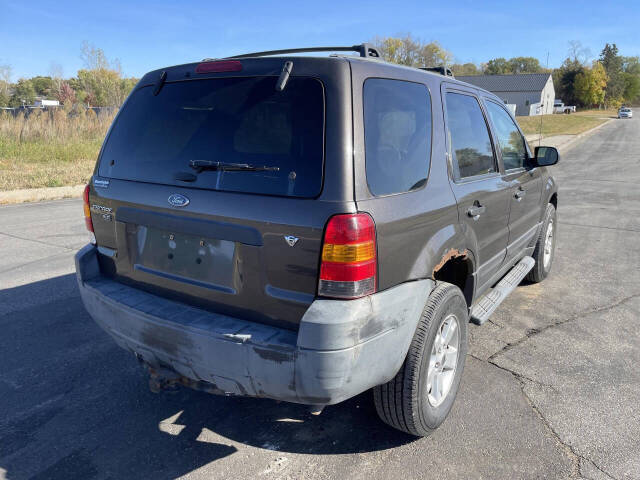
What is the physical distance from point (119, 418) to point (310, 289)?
1.59 metres

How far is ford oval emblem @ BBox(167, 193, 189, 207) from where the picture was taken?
8.06 feet

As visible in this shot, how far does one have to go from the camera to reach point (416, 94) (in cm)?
278

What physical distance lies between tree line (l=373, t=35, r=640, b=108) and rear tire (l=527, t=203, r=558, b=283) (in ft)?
218

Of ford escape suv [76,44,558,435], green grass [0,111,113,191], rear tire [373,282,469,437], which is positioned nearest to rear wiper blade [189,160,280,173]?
ford escape suv [76,44,558,435]

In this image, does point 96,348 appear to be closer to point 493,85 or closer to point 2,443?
point 2,443

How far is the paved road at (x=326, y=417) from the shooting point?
101 inches

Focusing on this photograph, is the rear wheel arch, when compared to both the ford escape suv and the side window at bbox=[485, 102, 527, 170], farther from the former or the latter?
the side window at bbox=[485, 102, 527, 170]

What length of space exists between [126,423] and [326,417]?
1171 mm

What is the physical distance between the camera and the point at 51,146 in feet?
51.8

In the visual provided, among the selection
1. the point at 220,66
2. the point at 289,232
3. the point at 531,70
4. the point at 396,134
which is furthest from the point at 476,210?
the point at 531,70

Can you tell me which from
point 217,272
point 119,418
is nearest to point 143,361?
point 119,418

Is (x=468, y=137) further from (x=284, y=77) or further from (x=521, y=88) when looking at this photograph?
(x=521, y=88)

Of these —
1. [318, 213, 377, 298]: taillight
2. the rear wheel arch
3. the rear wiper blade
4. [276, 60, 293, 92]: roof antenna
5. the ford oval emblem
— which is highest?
[276, 60, 293, 92]: roof antenna

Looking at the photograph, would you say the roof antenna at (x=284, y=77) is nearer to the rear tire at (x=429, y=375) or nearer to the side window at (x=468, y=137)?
the side window at (x=468, y=137)
